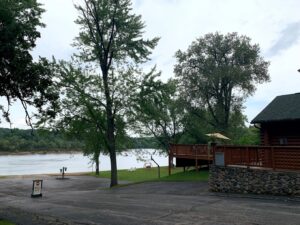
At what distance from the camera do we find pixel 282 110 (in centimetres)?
2173

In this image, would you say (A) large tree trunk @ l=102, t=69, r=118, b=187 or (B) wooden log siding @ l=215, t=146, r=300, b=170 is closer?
(B) wooden log siding @ l=215, t=146, r=300, b=170

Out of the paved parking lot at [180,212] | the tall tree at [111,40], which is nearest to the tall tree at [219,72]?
the tall tree at [111,40]

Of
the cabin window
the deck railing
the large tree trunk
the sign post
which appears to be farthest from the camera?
the large tree trunk

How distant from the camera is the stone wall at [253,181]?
52.4 feet

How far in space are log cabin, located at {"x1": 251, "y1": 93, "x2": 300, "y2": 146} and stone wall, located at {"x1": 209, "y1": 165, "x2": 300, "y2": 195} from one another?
4.64 meters

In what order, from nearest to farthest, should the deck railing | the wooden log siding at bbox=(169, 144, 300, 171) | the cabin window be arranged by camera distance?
the wooden log siding at bbox=(169, 144, 300, 171), the cabin window, the deck railing

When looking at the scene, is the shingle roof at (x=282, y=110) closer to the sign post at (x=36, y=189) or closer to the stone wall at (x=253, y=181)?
the stone wall at (x=253, y=181)

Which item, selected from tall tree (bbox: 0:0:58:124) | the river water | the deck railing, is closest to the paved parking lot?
tall tree (bbox: 0:0:58:124)

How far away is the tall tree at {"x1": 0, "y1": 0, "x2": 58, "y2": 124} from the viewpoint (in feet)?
44.9

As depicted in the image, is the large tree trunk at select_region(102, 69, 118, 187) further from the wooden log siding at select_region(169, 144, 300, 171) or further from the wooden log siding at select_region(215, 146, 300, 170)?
the wooden log siding at select_region(215, 146, 300, 170)

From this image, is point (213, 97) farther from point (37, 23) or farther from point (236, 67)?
point (37, 23)

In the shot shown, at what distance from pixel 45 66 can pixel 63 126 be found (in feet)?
45.6

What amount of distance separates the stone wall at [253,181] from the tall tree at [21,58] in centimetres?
1100

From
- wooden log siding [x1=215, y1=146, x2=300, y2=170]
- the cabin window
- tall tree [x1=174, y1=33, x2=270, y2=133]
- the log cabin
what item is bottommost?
wooden log siding [x1=215, y1=146, x2=300, y2=170]
